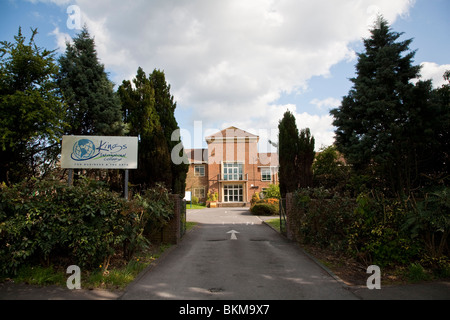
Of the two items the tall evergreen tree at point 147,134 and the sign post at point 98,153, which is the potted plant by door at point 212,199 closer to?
the tall evergreen tree at point 147,134

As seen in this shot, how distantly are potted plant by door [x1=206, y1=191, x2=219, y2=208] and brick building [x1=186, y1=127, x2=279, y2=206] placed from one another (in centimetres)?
65

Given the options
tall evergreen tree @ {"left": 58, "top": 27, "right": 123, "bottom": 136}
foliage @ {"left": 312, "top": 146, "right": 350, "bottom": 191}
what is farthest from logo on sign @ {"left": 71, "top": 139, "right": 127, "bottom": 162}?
foliage @ {"left": 312, "top": 146, "right": 350, "bottom": 191}

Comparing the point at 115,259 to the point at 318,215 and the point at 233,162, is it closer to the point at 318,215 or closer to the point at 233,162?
the point at 318,215

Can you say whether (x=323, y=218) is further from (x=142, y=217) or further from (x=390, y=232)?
(x=142, y=217)

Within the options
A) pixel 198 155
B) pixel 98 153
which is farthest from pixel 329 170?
pixel 198 155

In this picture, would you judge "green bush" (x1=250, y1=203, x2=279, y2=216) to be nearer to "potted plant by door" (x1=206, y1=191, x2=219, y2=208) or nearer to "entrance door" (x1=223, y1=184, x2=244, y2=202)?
"potted plant by door" (x1=206, y1=191, x2=219, y2=208)

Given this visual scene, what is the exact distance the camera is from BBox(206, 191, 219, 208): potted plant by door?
1411 inches

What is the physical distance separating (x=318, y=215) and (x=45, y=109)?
27.6ft

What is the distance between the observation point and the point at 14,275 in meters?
5.44

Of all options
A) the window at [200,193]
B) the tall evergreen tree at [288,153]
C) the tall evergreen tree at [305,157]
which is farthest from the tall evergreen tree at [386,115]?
the window at [200,193]

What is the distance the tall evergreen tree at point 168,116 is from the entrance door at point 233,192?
25.1 metres

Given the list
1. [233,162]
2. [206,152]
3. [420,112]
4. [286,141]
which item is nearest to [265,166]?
[233,162]

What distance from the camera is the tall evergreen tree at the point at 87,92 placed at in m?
10.7

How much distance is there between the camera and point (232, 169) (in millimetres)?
39344
